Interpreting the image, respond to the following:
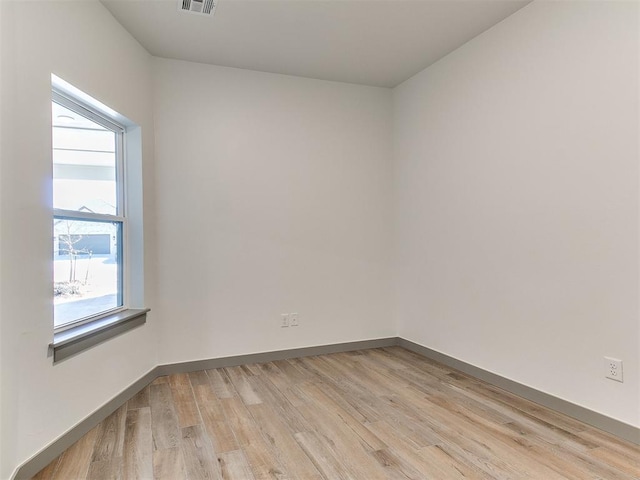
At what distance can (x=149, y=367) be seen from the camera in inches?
127

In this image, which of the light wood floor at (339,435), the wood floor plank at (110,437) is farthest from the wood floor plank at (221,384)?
the wood floor plank at (110,437)

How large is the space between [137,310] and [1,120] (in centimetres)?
170

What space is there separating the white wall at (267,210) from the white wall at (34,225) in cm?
97

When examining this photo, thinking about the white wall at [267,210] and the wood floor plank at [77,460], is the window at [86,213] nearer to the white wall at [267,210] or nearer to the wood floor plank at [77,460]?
the white wall at [267,210]

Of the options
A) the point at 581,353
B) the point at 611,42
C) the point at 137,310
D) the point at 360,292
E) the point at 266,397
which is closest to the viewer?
the point at 611,42

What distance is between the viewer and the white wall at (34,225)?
71.3 inches

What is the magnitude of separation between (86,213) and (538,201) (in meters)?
2.93

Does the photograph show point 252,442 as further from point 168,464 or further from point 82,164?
point 82,164

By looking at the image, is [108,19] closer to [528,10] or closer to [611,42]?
[528,10]

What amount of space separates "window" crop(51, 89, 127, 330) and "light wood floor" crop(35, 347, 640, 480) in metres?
0.76

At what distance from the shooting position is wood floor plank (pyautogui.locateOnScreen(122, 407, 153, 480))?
196cm

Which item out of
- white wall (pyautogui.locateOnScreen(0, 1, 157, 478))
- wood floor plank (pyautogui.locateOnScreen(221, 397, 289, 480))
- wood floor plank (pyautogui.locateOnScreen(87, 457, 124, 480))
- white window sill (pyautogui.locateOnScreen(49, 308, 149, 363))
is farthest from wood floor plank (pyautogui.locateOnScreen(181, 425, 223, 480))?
white window sill (pyautogui.locateOnScreen(49, 308, 149, 363))

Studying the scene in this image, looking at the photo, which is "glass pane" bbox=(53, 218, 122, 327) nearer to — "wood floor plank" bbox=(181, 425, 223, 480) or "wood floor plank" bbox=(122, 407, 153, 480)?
"wood floor plank" bbox=(122, 407, 153, 480)

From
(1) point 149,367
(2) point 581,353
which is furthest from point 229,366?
(2) point 581,353
